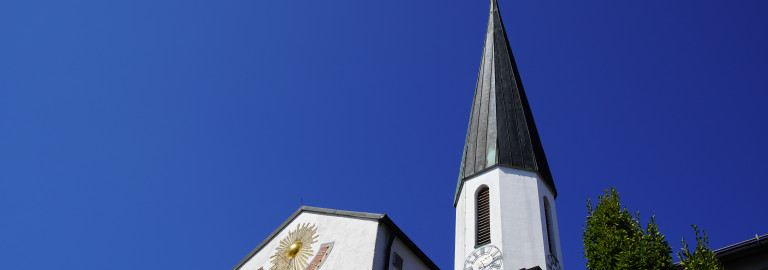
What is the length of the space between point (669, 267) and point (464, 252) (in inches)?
306

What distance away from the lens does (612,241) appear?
40.4 feet

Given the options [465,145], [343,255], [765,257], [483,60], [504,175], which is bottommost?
[765,257]

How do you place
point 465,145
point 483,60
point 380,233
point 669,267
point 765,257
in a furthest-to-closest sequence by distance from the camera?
point 483,60, point 465,145, point 380,233, point 765,257, point 669,267

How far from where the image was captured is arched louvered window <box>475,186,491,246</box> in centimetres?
1877

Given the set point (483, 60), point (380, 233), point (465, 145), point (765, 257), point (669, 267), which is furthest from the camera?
point (483, 60)

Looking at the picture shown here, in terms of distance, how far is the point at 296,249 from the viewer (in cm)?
1870

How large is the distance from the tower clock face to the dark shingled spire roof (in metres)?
2.93

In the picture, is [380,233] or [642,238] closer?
[642,238]

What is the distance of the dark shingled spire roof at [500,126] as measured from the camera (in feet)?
68.1

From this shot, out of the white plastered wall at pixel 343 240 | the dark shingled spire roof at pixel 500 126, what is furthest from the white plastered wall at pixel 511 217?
the white plastered wall at pixel 343 240

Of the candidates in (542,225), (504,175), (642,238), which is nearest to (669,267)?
(642,238)

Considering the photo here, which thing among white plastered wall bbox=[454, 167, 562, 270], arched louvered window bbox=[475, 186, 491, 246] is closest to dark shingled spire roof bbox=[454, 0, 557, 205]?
white plastered wall bbox=[454, 167, 562, 270]

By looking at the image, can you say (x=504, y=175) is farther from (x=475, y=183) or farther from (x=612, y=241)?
(x=612, y=241)

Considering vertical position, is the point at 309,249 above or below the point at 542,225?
below
